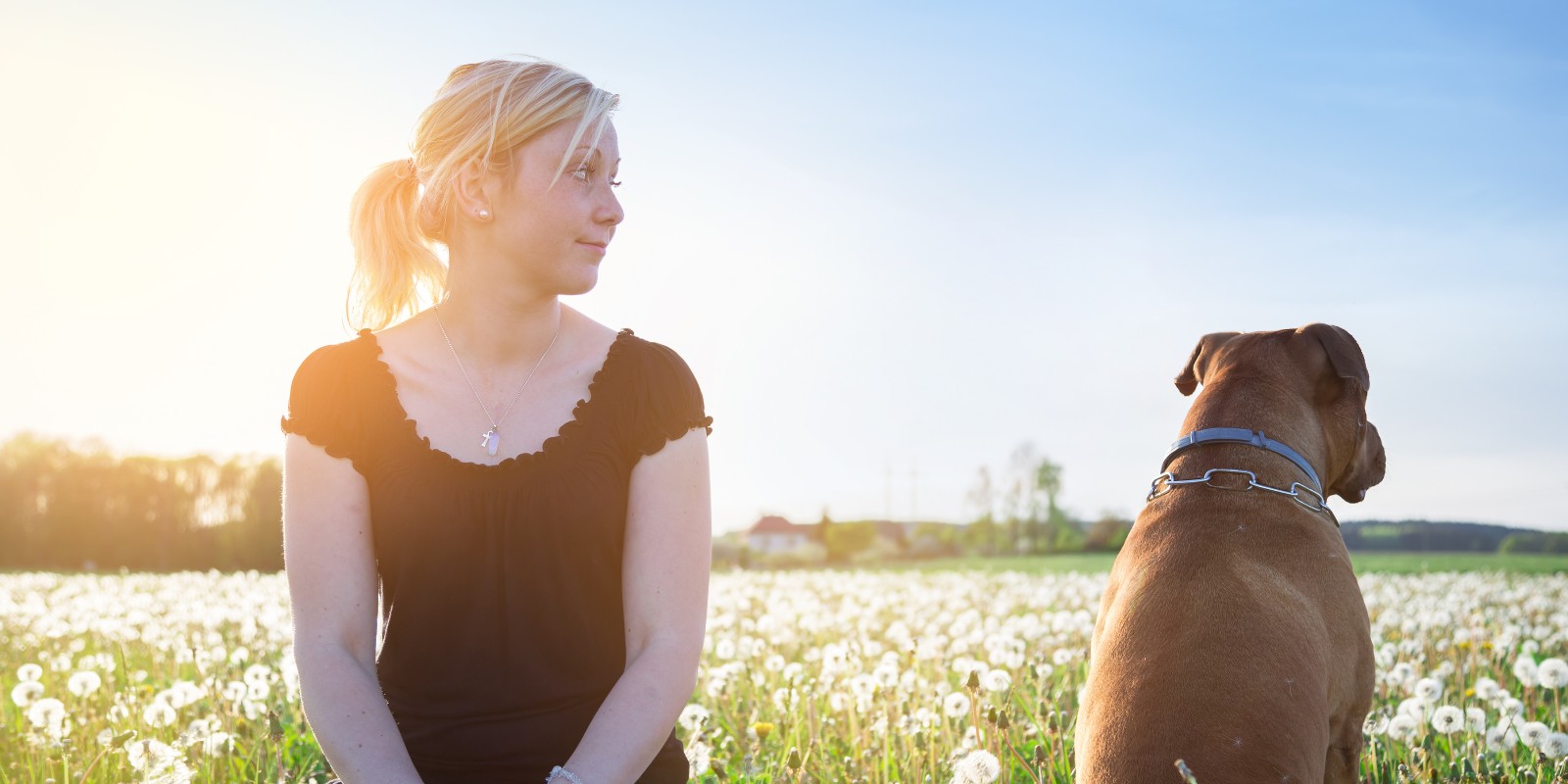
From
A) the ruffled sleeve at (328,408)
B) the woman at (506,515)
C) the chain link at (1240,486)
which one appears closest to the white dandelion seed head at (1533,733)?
the chain link at (1240,486)

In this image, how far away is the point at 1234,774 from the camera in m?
3.17

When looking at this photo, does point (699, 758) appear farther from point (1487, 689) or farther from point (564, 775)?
point (1487, 689)

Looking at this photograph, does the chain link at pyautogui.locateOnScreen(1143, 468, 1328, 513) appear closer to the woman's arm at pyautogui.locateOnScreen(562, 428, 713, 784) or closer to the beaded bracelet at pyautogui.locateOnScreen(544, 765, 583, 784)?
the woman's arm at pyautogui.locateOnScreen(562, 428, 713, 784)

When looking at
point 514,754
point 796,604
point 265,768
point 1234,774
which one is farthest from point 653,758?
point 796,604

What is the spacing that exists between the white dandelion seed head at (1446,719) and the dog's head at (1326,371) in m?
1.31

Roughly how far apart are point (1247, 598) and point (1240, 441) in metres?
1.00

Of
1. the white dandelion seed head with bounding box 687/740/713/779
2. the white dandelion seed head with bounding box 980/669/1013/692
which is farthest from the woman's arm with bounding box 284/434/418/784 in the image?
the white dandelion seed head with bounding box 980/669/1013/692

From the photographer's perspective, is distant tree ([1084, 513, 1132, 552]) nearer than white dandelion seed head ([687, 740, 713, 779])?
No

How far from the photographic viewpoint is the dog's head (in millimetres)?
4867

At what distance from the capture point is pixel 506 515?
355 centimetres

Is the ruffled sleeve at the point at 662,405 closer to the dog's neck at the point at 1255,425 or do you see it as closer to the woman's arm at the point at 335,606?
the woman's arm at the point at 335,606

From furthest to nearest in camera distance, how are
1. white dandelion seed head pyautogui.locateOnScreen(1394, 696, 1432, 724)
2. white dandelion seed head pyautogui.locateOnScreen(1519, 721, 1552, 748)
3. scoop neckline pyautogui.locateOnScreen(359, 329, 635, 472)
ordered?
white dandelion seed head pyautogui.locateOnScreen(1394, 696, 1432, 724) → white dandelion seed head pyautogui.locateOnScreen(1519, 721, 1552, 748) → scoop neckline pyautogui.locateOnScreen(359, 329, 635, 472)

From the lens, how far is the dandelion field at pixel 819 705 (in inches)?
203

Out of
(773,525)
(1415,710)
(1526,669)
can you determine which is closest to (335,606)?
(1415,710)
